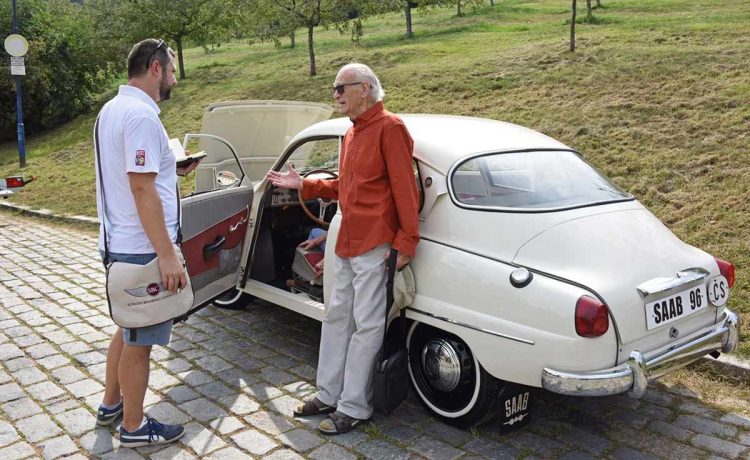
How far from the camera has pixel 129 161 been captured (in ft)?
10.5

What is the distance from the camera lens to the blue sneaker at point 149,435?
143 inches

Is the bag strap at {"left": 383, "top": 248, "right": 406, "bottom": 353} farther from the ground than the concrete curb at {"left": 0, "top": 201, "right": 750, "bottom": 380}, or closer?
farther from the ground

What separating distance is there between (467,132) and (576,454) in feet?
6.61

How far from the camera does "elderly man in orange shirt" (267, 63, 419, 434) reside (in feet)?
12.2

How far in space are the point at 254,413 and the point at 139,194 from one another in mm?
1641

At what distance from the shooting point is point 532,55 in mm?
15148

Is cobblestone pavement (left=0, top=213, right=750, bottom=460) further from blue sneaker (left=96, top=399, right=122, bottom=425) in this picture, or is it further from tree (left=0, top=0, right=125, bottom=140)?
tree (left=0, top=0, right=125, bottom=140)

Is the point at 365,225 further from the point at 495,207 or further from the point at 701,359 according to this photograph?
the point at 701,359

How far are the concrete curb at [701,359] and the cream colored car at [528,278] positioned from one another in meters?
0.65

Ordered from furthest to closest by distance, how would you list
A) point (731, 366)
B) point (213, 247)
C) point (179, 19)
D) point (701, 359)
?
1. point (179, 19)
2. point (213, 247)
3. point (701, 359)
4. point (731, 366)

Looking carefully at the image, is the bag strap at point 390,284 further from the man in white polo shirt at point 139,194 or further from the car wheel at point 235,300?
the car wheel at point 235,300

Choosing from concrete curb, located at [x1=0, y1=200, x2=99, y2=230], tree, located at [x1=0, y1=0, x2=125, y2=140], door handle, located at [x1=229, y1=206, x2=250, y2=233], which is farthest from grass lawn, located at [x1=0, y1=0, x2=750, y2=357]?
door handle, located at [x1=229, y1=206, x2=250, y2=233]

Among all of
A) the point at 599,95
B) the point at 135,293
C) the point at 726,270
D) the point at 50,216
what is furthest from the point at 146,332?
the point at 599,95

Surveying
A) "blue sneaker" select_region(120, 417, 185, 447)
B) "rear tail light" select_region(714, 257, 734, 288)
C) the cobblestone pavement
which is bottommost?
the cobblestone pavement
